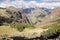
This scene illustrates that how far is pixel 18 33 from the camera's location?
6450cm

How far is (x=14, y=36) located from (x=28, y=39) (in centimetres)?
458

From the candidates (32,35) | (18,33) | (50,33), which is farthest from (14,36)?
(50,33)

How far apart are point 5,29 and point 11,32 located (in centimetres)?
490

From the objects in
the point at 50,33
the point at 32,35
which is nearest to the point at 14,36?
the point at 32,35

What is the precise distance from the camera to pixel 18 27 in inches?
2731

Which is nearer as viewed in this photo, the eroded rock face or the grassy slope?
the grassy slope

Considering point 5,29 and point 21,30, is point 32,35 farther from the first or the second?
point 5,29

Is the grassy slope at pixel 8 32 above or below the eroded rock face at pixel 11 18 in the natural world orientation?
above

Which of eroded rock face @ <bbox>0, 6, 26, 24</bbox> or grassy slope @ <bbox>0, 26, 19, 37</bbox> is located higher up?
grassy slope @ <bbox>0, 26, 19, 37</bbox>

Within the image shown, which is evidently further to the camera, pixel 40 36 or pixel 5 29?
pixel 5 29

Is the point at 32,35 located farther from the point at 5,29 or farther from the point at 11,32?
the point at 5,29

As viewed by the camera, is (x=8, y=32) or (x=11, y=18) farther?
(x=11, y=18)

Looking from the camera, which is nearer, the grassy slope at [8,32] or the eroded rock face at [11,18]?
the grassy slope at [8,32]

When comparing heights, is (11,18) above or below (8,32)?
below
